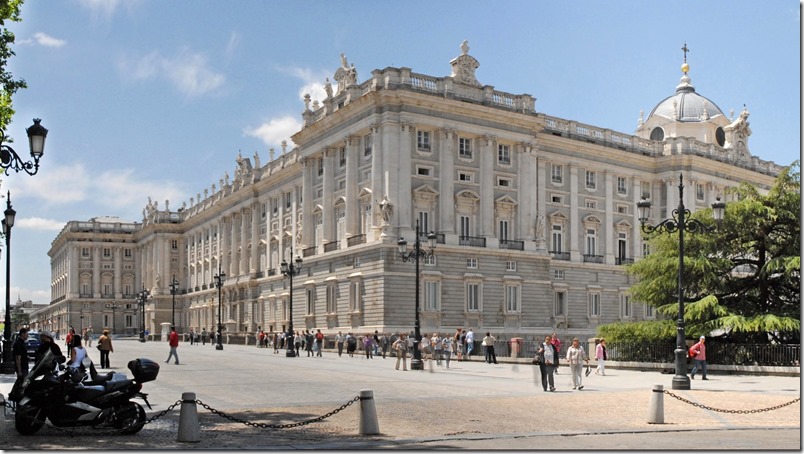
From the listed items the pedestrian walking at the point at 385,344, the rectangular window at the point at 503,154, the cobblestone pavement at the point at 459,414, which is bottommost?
the pedestrian walking at the point at 385,344

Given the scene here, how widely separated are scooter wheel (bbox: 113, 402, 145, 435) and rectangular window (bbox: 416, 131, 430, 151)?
4041cm

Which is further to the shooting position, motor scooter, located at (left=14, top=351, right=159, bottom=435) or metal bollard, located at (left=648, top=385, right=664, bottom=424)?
metal bollard, located at (left=648, top=385, right=664, bottom=424)

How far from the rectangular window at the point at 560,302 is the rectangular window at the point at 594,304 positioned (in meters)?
2.79

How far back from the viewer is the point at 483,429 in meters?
15.4

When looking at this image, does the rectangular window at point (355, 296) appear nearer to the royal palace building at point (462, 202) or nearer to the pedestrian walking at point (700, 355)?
the royal palace building at point (462, 202)

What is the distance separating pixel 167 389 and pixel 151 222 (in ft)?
318

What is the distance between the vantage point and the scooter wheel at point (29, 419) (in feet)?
46.3

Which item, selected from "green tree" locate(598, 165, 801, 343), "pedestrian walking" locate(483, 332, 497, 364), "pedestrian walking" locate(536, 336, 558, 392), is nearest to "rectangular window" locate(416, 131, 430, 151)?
"pedestrian walking" locate(483, 332, 497, 364)

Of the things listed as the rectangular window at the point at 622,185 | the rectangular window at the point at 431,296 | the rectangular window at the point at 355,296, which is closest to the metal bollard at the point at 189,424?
the rectangular window at the point at 431,296

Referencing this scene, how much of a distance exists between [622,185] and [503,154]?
1423cm

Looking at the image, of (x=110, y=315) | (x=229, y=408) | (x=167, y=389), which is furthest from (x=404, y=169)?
(x=110, y=315)

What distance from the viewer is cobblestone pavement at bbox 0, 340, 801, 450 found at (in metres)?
13.7

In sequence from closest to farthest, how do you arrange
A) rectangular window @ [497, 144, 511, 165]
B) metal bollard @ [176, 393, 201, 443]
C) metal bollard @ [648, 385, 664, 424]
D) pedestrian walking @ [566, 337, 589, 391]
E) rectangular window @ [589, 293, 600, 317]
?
metal bollard @ [176, 393, 201, 443], metal bollard @ [648, 385, 664, 424], pedestrian walking @ [566, 337, 589, 391], rectangular window @ [497, 144, 511, 165], rectangular window @ [589, 293, 600, 317]

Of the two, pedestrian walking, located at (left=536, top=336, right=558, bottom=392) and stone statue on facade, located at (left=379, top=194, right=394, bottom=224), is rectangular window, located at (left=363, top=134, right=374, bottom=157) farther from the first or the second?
pedestrian walking, located at (left=536, top=336, right=558, bottom=392)
